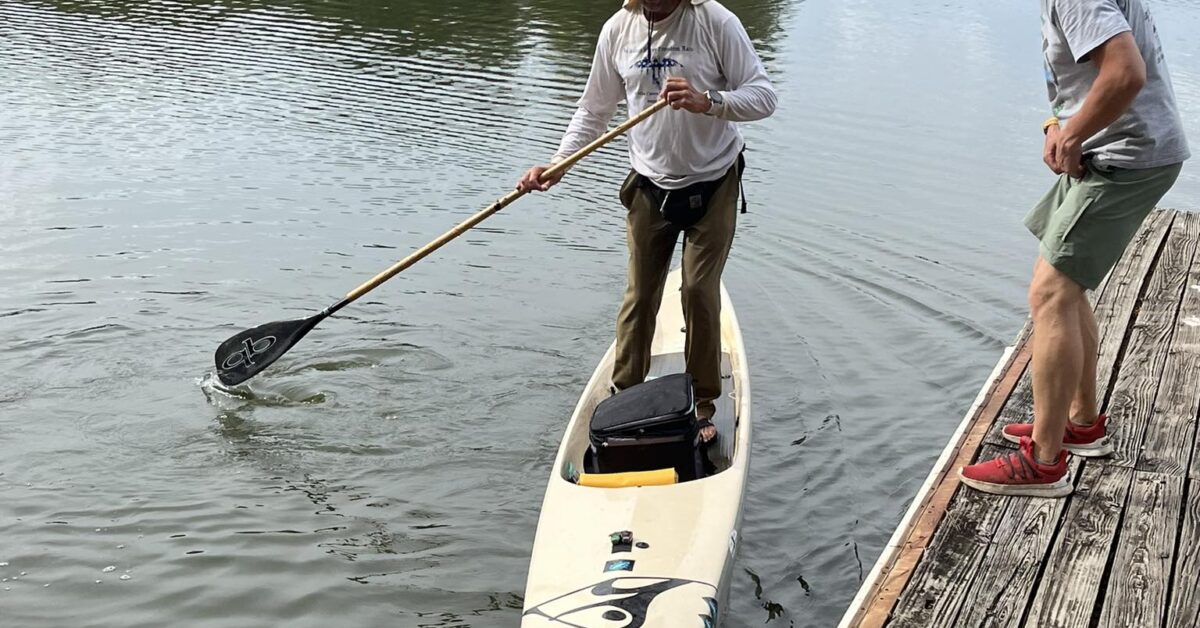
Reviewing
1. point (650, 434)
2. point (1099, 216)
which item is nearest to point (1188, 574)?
point (1099, 216)

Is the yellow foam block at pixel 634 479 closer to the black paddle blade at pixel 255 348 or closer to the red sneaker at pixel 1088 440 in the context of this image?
the red sneaker at pixel 1088 440

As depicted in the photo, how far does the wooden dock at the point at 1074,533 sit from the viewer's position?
3.75m

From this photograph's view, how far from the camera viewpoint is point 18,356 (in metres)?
7.23

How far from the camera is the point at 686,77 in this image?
527cm

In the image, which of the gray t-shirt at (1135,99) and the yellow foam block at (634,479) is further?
the yellow foam block at (634,479)

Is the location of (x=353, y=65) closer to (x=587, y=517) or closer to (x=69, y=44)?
(x=69, y=44)

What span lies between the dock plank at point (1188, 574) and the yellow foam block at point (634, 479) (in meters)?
1.89

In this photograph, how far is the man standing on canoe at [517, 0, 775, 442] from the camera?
205 inches

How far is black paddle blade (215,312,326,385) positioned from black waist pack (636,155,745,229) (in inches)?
93.3

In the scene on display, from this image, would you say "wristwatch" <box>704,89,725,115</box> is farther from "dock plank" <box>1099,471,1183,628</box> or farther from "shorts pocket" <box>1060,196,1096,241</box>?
"dock plank" <box>1099,471,1183,628</box>

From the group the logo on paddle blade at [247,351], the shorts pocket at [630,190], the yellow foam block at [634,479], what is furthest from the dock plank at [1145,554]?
the logo on paddle blade at [247,351]

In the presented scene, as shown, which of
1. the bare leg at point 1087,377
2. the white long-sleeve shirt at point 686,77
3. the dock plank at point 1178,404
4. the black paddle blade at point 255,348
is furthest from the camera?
the black paddle blade at point 255,348

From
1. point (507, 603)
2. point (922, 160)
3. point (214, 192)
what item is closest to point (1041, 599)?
point (507, 603)

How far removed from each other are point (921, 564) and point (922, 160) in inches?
387
